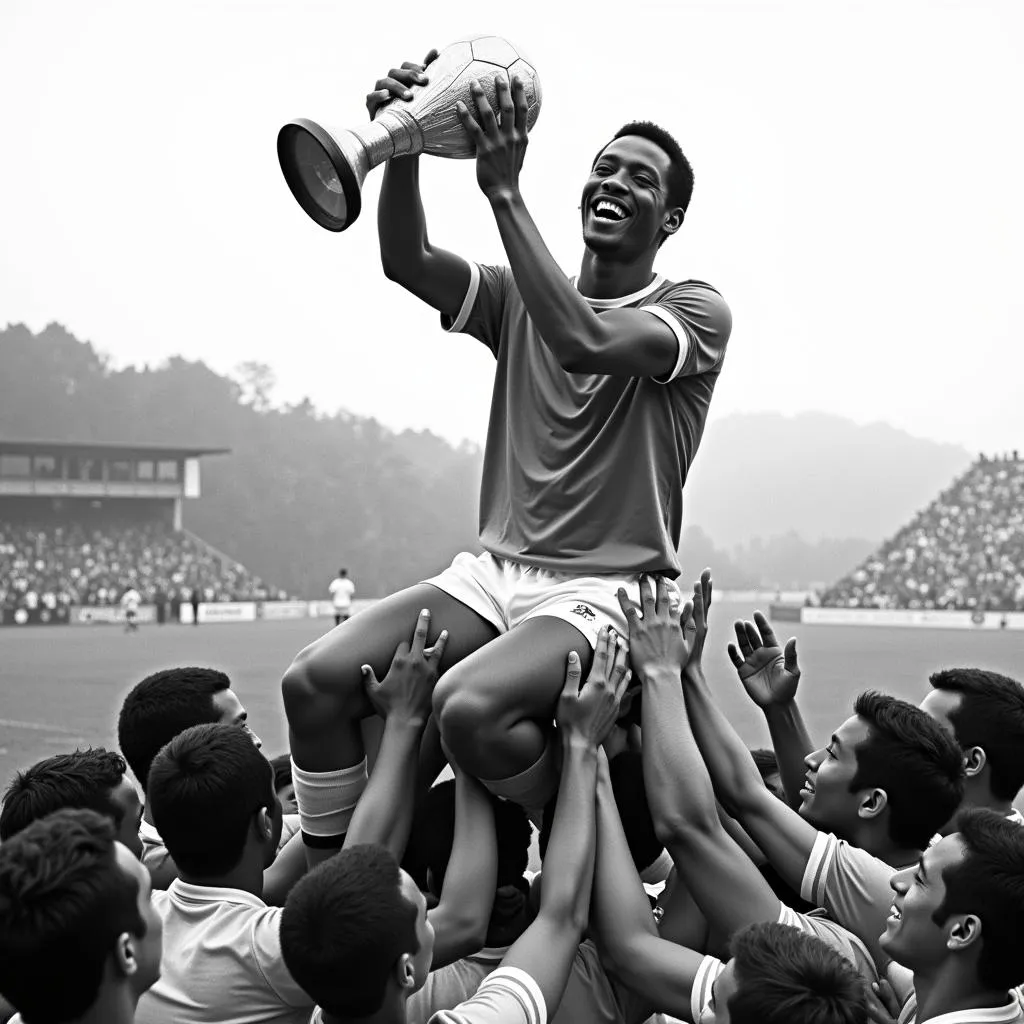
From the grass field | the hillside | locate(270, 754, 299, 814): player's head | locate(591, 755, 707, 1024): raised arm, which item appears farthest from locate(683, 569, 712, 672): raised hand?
the hillside

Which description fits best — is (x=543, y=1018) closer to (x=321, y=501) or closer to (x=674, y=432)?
(x=674, y=432)

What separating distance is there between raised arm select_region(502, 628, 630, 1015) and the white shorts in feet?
0.28

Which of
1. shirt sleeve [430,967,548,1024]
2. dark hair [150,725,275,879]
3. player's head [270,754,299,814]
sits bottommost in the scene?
player's head [270,754,299,814]

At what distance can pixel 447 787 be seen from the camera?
3188 millimetres

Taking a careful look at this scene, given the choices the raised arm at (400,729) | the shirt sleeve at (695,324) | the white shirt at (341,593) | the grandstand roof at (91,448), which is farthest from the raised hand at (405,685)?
the grandstand roof at (91,448)

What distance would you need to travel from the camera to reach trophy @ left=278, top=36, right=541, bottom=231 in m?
2.65

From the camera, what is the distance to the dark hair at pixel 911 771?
2883 mm

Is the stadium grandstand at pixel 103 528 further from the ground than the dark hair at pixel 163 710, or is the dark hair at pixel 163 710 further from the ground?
the dark hair at pixel 163 710

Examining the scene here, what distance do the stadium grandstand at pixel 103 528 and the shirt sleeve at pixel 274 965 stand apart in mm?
40436

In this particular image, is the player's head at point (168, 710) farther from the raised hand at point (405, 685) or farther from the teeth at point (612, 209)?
the teeth at point (612, 209)

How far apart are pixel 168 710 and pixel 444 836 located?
0.99 m

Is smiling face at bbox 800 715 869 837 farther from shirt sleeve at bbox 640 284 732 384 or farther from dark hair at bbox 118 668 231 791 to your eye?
dark hair at bbox 118 668 231 791

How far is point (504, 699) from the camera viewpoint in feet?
9.23

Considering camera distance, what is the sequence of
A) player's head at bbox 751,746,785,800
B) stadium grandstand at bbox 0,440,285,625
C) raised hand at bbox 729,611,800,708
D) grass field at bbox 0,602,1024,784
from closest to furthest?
raised hand at bbox 729,611,800,708 < player's head at bbox 751,746,785,800 < grass field at bbox 0,602,1024,784 < stadium grandstand at bbox 0,440,285,625
